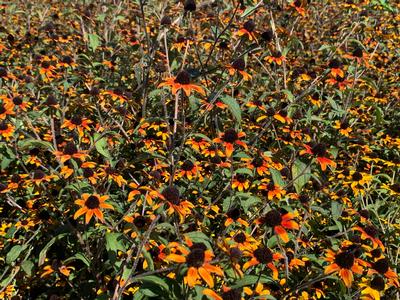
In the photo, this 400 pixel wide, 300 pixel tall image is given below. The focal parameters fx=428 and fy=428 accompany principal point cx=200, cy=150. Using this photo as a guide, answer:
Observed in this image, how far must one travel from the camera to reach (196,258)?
1723 mm

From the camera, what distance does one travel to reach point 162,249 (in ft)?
7.70

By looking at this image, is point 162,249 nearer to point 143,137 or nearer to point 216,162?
point 216,162

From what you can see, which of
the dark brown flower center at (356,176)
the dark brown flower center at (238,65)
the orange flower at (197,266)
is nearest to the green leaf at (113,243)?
the orange flower at (197,266)

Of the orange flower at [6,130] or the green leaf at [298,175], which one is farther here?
the orange flower at [6,130]

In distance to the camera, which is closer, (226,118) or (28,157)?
(28,157)

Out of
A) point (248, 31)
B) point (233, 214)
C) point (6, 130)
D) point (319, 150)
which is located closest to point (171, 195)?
point (233, 214)

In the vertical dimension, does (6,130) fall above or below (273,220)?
below

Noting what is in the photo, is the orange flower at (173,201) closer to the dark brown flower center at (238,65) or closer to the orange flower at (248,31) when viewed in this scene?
the dark brown flower center at (238,65)

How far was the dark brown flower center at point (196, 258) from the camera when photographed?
1.72 meters

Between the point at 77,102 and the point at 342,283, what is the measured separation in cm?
248

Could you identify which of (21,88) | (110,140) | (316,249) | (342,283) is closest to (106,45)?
(21,88)

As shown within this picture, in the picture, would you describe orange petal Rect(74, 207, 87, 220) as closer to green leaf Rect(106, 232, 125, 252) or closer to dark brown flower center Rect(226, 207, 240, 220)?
green leaf Rect(106, 232, 125, 252)

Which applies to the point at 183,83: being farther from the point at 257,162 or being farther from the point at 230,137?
the point at 257,162

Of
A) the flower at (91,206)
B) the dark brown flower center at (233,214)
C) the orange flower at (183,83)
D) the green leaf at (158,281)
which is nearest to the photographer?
the green leaf at (158,281)
